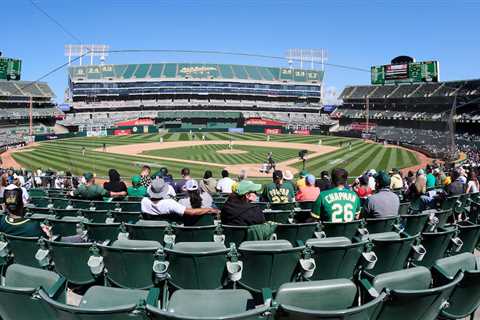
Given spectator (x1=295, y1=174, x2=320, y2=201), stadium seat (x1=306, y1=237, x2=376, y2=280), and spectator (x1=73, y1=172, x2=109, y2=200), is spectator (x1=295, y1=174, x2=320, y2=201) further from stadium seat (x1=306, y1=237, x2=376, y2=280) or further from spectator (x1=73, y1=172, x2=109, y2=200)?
spectator (x1=73, y1=172, x2=109, y2=200)

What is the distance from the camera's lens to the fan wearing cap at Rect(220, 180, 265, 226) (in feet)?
19.3

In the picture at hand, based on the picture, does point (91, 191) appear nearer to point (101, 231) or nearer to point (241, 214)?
point (101, 231)

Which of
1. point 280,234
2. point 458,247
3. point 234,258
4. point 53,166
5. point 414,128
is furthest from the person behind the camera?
point 414,128

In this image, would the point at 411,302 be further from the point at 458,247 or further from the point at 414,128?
the point at 414,128

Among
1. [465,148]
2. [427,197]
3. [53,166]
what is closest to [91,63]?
[53,166]

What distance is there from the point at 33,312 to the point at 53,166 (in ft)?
128

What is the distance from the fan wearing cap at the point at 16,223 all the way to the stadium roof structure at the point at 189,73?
10507cm

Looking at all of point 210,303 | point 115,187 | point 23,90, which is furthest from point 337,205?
point 23,90

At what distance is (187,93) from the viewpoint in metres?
108

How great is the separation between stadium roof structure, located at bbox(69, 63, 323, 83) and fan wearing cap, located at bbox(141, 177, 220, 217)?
342 feet

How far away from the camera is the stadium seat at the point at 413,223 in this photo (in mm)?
7008

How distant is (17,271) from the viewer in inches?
151

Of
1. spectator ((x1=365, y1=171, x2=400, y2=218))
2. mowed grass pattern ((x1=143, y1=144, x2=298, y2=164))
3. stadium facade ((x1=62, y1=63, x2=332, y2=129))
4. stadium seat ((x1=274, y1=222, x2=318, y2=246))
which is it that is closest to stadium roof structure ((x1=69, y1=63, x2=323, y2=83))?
stadium facade ((x1=62, y1=63, x2=332, y2=129))

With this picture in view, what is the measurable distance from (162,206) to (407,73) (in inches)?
A: 3602
